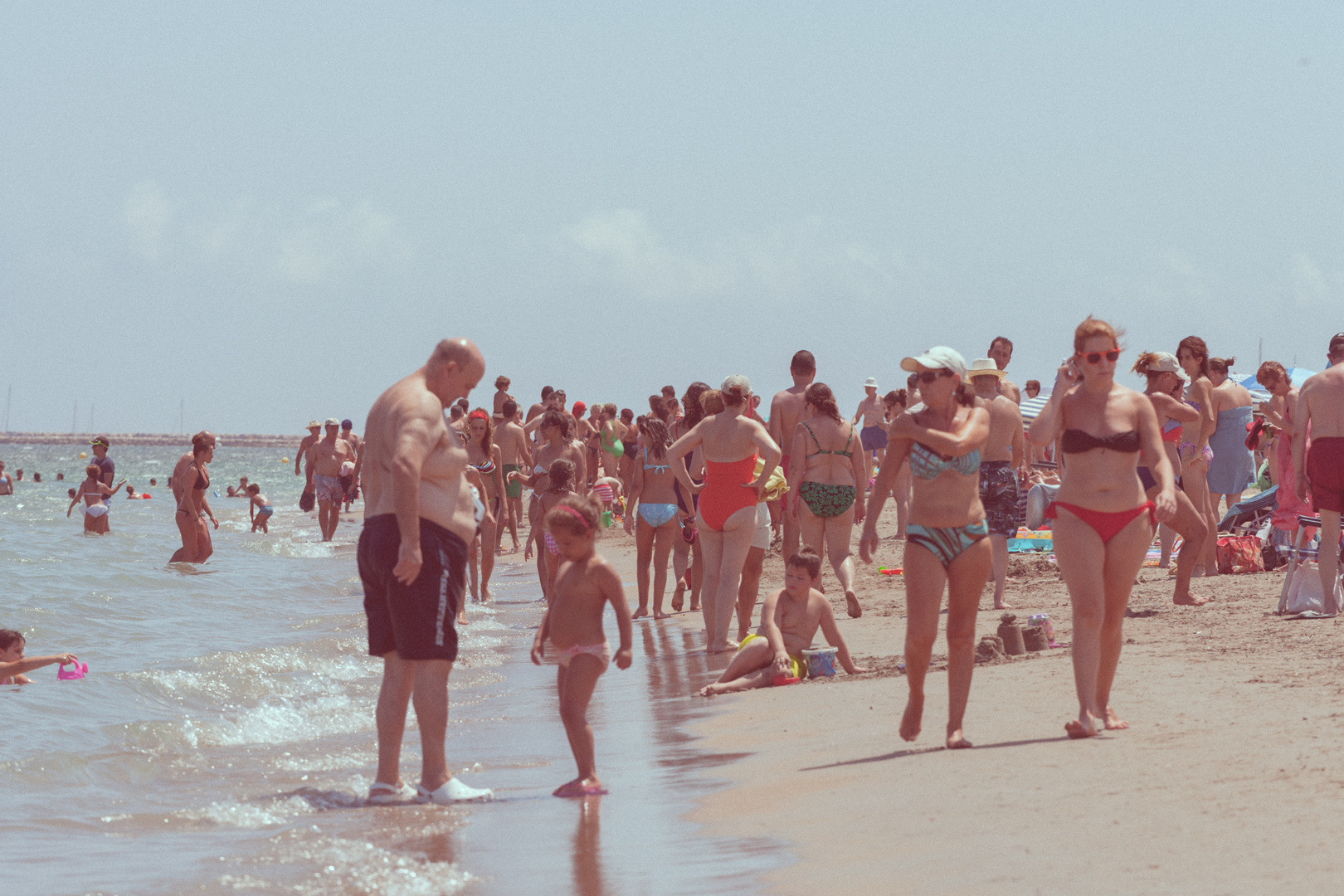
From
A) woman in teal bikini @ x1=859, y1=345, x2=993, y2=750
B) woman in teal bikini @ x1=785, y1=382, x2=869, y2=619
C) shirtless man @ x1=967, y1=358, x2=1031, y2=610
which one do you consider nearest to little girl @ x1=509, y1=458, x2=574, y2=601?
woman in teal bikini @ x1=785, y1=382, x2=869, y2=619

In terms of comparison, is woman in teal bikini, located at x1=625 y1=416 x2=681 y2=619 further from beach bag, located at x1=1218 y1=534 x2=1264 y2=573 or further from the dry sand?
beach bag, located at x1=1218 y1=534 x2=1264 y2=573

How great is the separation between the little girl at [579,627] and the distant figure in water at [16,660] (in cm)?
507

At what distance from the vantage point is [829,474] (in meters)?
8.98

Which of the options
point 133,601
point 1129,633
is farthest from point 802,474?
point 133,601

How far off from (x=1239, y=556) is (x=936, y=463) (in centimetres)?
677

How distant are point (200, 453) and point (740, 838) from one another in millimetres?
11549

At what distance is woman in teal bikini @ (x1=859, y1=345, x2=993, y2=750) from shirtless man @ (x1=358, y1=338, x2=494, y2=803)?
1667 mm

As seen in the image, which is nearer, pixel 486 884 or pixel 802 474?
pixel 486 884

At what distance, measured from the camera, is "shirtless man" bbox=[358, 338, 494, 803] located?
209 inches

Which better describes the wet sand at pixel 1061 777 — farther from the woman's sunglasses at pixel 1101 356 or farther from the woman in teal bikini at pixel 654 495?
the woman in teal bikini at pixel 654 495

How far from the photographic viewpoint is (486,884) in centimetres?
424

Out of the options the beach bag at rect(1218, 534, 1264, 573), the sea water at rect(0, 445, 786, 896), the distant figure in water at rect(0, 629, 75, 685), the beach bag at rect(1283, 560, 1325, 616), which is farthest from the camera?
the beach bag at rect(1218, 534, 1264, 573)

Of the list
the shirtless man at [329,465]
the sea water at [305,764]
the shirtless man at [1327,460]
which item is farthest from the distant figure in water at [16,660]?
the shirtless man at [329,465]

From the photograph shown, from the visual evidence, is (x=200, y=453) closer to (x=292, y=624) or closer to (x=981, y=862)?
(x=292, y=624)
